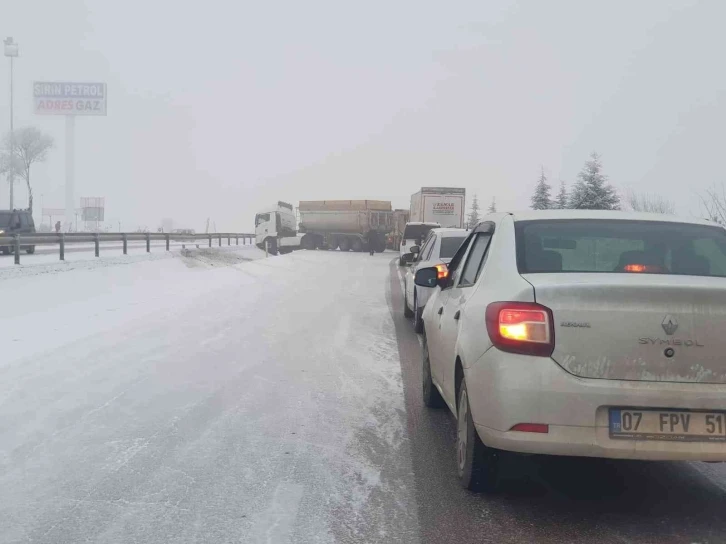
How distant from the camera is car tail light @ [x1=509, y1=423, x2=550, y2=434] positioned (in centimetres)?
390

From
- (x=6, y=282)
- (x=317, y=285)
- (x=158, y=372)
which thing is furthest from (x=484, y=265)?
(x=317, y=285)

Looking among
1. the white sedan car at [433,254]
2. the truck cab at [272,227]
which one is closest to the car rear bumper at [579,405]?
the white sedan car at [433,254]

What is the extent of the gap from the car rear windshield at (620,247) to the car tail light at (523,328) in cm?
34

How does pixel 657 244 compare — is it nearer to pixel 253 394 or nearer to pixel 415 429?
pixel 415 429

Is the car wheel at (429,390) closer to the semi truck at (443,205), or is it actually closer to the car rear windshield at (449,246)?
the car rear windshield at (449,246)

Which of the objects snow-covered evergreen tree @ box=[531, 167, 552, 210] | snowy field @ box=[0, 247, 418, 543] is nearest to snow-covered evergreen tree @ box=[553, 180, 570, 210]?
snow-covered evergreen tree @ box=[531, 167, 552, 210]

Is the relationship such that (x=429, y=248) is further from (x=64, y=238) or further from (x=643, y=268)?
(x=64, y=238)

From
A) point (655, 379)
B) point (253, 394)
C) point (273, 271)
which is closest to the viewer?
point (655, 379)

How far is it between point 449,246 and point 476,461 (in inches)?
305

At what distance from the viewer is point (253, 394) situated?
7215mm

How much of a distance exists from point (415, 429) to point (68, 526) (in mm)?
2826

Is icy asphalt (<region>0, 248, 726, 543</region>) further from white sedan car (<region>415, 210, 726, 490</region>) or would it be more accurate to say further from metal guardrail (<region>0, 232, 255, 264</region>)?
metal guardrail (<region>0, 232, 255, 264</region>)

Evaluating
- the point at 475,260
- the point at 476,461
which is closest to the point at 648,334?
the point at 476,461

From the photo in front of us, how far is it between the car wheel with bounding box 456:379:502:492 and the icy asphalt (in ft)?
0.28
